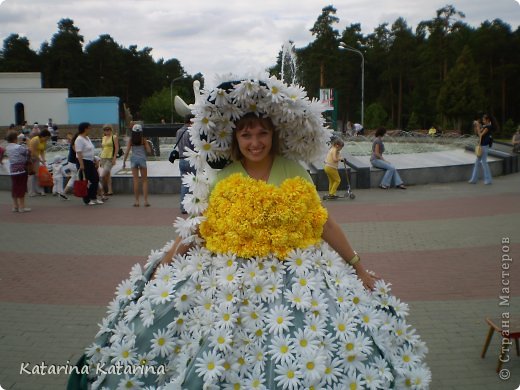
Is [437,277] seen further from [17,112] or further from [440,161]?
[17,112]

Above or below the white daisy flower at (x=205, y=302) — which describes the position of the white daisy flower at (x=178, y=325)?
below

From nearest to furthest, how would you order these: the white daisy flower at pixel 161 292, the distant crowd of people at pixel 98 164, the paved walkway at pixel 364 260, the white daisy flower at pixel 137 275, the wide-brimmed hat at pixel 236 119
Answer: the white daisy flower at pixel 161 292, the wide-brimmed hat at pixel 236 119, the white daisy flower at pixel 137 275, the paved walkway at pixel 364 260, the distant crowd of people at pixel 98 164

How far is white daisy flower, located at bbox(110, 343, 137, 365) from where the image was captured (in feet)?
9.88

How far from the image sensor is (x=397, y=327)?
3.14 meters

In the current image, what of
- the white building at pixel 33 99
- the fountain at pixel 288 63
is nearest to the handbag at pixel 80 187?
the fountain at pixel 288 63

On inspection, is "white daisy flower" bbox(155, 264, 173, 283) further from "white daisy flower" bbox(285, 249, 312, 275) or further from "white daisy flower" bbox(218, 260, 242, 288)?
"white daisy flower" bbox(285, 249, 312, 275)

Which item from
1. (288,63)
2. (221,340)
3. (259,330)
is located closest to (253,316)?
(259,330)

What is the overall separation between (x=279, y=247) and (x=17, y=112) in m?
50.9

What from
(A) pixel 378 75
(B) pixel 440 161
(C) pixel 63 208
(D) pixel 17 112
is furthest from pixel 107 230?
(A) pixel 378 75

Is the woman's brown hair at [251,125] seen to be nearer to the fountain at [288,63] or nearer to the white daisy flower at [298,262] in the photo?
the white daisy flower at [298,262]

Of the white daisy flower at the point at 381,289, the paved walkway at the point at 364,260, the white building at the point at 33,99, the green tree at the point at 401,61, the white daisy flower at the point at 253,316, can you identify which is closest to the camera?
the white daisy flower at the point at 253,316

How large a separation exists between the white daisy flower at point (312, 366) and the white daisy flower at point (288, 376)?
32mm

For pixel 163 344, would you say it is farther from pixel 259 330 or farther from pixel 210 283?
pixel 259 330

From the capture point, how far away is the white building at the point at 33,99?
4897cm
